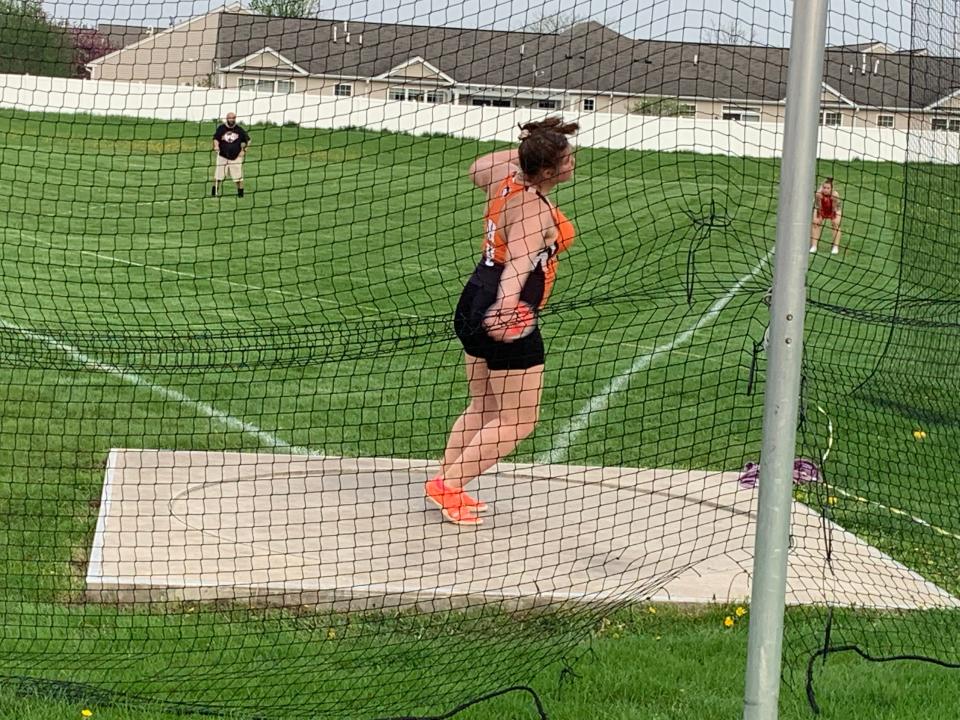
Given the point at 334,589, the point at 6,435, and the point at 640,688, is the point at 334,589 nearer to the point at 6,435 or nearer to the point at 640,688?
the point at 640,688

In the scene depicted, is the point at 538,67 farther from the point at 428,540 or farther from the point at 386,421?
the point at 428,540

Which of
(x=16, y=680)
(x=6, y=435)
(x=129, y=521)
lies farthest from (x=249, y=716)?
(x=6, y=435)

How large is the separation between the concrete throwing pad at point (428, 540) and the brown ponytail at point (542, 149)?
1.61m

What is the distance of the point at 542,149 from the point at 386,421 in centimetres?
349

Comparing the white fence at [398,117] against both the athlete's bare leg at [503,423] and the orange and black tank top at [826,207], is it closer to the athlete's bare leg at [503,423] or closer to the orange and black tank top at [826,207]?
the orange and black tank top at [826,207]

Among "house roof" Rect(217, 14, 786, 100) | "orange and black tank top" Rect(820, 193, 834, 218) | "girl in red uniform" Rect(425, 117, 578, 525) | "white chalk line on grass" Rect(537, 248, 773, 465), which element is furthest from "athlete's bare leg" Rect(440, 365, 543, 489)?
"orange and black tank top" Rect(820, 193, 834, 218)

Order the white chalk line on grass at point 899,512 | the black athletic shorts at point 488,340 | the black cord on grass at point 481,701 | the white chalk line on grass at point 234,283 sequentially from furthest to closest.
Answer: the white chalk line on grass at point 234,283 < the white chalk line on grass at point 899,512 < the black athletic shorts at point 488,340 < the black cord on grass at point 481,701

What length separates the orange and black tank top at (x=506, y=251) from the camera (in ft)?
18.7

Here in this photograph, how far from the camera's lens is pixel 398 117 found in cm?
746

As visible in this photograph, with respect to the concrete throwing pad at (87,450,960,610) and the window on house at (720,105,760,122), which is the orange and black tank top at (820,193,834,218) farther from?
the concrete throwing pad at (87,450,960,610)

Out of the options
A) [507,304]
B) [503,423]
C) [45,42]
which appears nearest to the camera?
[507,304]

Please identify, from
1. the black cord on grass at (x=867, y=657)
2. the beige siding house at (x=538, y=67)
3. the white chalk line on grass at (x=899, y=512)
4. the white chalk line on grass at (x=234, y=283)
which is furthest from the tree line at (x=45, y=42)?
the white chalk line on grass at (x=234, y=283)

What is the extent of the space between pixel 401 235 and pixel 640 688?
51.0 feet

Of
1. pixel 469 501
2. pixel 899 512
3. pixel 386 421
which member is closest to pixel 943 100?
pixel 899 512
